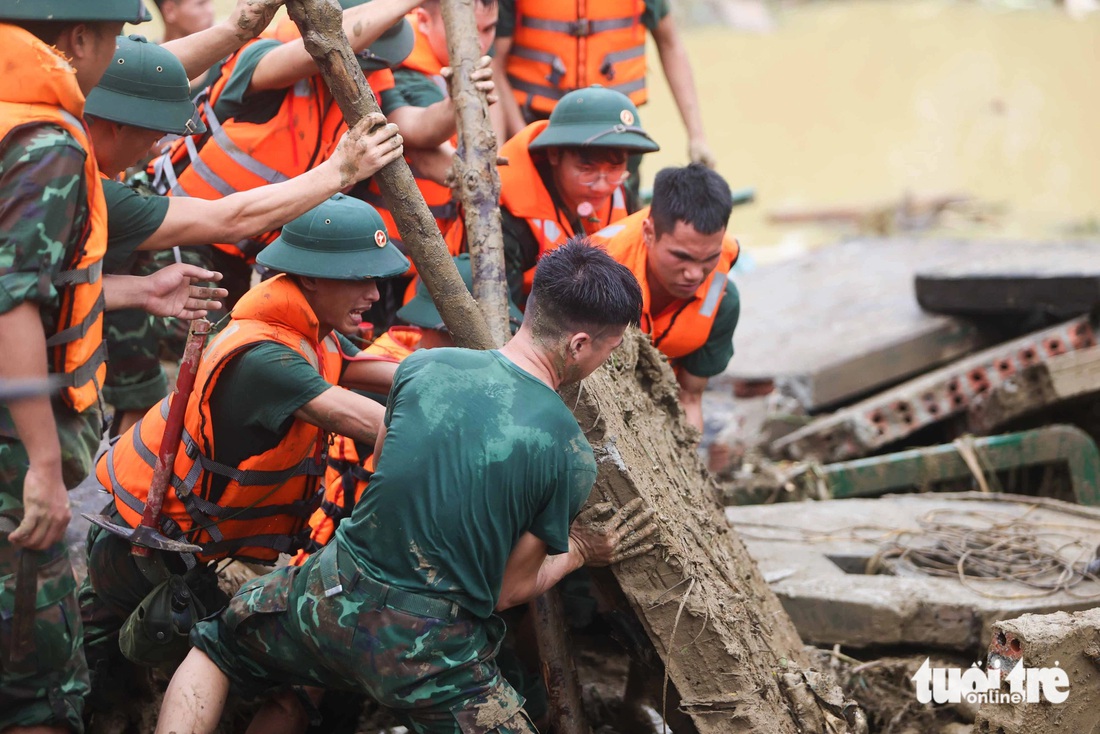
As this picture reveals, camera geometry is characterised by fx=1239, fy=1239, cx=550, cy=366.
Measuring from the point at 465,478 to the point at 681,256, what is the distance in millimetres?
2052

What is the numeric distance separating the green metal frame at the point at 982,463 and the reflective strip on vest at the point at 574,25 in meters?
2.81

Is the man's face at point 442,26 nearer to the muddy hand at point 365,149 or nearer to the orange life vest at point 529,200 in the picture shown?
the orange life vest at point 529,200

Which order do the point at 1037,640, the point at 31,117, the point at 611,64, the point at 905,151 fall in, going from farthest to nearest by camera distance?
the point at 905,151 → the point at 611,64 → the point at 1037,640 → the point at 31,117

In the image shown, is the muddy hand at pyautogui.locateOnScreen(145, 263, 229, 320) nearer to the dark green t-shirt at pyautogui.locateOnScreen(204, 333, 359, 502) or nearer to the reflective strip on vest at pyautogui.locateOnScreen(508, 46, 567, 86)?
the dark green t-shirt at pyautogui.locateOnScreen(204, 333, 359, 502)

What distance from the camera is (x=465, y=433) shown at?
10.7ft

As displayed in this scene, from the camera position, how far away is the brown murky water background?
18.6 meters

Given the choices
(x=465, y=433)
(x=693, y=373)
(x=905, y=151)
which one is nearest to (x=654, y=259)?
(x=693, y=373)

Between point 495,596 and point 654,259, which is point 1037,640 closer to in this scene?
point 495,596

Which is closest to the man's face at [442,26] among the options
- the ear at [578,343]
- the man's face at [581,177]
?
the man's face at [581,177]

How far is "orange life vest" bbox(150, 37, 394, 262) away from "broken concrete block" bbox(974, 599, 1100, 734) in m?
3.05

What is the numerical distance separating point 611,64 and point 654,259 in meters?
1.84

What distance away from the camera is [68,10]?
3.03 meters

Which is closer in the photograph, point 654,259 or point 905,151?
point 654,259

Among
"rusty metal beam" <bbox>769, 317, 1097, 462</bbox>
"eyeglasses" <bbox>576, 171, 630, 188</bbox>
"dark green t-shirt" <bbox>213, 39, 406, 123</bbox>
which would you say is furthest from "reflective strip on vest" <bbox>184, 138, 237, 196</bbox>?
"rusty metal beam" <bbox>769, 317, 1097, 462</bbox>
